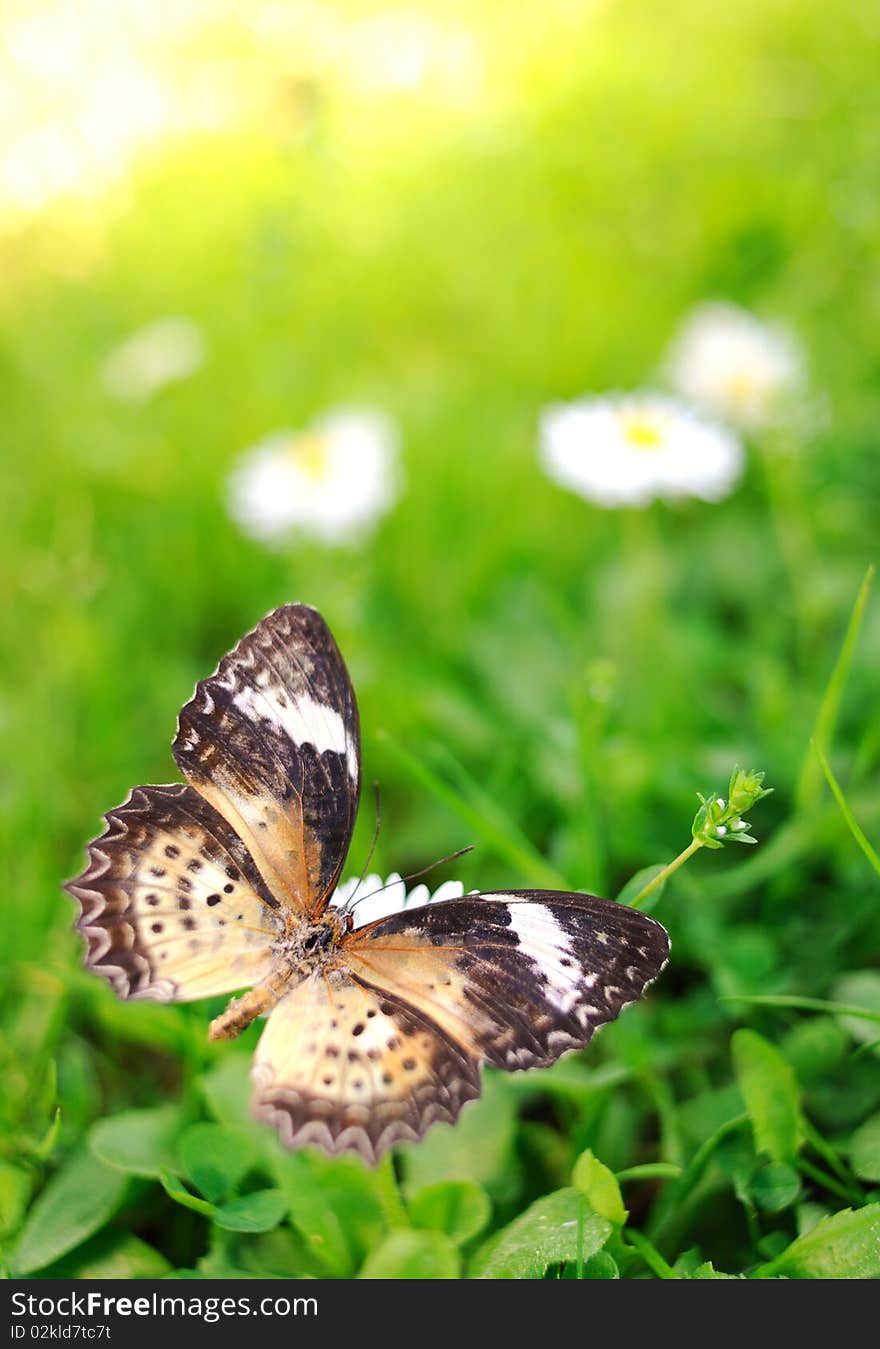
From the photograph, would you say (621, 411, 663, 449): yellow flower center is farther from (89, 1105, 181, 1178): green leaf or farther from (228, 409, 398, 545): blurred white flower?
(89, 1105, 181, 1178): green leaf

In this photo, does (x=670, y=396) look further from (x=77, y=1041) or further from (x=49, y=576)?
(x=77, y=1041)

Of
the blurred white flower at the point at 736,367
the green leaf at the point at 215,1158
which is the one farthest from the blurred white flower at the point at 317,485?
the green leaf at the point at 215,1158

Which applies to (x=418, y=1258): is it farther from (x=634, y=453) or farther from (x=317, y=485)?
(x=317, y=485)

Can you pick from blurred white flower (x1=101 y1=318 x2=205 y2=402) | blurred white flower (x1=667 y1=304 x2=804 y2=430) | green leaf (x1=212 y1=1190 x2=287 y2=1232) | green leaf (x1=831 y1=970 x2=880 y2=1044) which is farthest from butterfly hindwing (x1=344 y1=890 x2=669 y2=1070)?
blurred white flower (x1=101 y1=318 x2=205 y2=402)

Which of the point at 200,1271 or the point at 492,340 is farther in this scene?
the point at 492,340

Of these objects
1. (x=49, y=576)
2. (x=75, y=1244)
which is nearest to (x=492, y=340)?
(x=49, y=576)

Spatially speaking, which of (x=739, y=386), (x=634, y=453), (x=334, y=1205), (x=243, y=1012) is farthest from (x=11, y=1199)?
(x=739, y=386)
